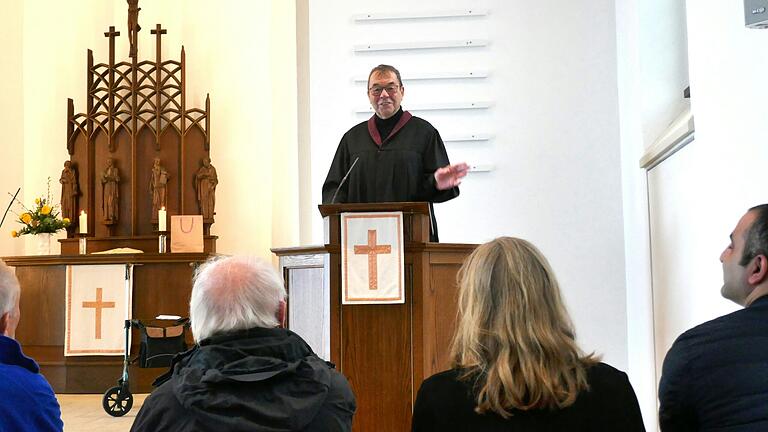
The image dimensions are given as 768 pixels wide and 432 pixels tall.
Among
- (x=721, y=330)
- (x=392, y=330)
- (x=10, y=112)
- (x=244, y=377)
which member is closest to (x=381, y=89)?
(x=392, y=330)

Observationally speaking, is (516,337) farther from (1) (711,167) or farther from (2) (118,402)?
(2) (118,402)

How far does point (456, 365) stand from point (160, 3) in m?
8.22

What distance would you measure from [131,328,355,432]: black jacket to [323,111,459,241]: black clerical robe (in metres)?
3.59

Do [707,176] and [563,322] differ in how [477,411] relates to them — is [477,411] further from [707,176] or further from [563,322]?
[707,176]

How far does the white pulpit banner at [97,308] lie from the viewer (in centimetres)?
799

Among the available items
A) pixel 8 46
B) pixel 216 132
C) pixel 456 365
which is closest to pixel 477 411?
pixel 456 365

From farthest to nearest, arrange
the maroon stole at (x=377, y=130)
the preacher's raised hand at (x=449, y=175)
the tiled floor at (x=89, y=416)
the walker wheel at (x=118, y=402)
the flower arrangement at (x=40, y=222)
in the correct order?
1. the flower arrangement at (x=40, y=222)
2. the walker wheel at (x=118, y=402)
3. the tiled floor at (x=89, y=416)
4. the maroon stole at (x=377, y=130)
5. the preacher's raised hand at (x=449, y=175)

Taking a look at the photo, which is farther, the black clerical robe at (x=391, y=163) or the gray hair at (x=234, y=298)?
the black clerical robe at (x=391, y=163)

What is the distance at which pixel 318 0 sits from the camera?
28.1 feet

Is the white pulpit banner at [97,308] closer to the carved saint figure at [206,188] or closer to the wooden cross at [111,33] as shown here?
the carved saint figure at [206,188]

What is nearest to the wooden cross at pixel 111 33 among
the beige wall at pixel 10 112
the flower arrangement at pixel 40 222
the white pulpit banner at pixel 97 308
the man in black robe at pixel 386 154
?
the beige wall at pixel 10 112

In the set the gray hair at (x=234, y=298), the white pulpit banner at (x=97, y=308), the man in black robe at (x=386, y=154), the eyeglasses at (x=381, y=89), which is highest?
the eyeglasses at (x=381, y=89)

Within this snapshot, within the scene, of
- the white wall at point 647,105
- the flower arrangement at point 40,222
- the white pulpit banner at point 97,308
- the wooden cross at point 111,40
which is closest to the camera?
the white wall at point 647,105

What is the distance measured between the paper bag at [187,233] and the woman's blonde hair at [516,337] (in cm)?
667
